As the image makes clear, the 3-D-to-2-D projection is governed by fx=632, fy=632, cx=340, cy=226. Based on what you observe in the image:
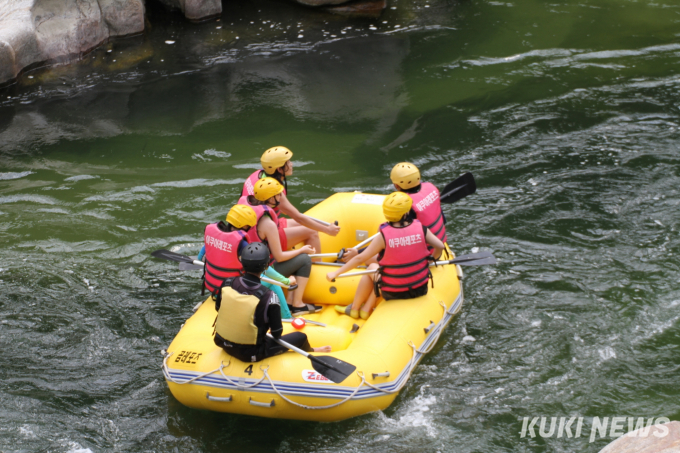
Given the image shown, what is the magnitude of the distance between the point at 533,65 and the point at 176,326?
7.68 meters

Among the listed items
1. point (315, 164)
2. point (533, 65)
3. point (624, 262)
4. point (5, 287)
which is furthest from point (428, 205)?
point (533, 65)

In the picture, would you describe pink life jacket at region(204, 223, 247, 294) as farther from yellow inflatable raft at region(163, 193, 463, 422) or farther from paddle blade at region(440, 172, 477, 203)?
paddle blade at region(440, 172, 477, 203)

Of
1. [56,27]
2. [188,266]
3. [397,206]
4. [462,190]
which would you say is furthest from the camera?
[56,27]

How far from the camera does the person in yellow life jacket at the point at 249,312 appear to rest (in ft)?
12.8

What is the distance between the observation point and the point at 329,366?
4.07 metres

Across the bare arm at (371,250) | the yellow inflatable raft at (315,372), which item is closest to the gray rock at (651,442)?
the yellow inflatable raft at (315,372)

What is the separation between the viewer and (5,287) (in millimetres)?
6121

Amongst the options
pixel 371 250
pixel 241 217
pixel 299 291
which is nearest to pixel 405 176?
pixel 371 250

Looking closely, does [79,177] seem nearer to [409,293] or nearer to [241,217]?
[241,217]

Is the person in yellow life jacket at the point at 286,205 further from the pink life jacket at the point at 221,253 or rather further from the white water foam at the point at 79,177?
the white water foam at the point at 79,177

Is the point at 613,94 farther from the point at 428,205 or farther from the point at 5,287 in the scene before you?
the point at 5,287

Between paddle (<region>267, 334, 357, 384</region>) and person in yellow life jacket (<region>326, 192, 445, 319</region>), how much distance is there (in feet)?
3.02

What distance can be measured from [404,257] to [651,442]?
1.98 metres

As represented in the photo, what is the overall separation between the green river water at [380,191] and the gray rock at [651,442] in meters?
0.47
